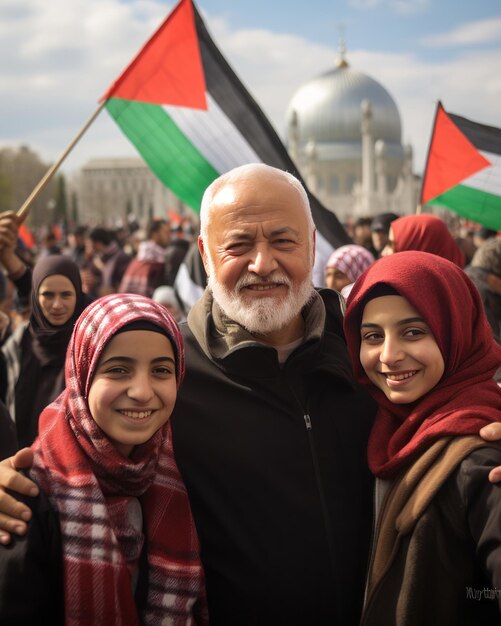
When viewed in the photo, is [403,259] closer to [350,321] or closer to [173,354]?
[350,321]

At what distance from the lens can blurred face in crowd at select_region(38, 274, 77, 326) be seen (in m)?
4.52

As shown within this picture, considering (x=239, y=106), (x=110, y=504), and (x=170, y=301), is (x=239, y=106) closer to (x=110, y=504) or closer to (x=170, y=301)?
(x=170, y=301)

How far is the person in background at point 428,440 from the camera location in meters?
2.04

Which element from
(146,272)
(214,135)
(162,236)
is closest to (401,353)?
(214,135)

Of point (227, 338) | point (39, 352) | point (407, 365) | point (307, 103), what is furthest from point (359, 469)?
point (307, 103)

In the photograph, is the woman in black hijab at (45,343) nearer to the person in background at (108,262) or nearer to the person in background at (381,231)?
the person in background at (381,231)

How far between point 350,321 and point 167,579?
969mm

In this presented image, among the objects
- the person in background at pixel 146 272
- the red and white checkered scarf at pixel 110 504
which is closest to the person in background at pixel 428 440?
the red and white checkered scarf at pixel 110 504

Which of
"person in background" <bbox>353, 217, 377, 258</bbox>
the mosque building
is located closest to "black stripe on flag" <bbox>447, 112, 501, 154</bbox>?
"person in background" <bbox>353, 217, 377, 258</bbox>

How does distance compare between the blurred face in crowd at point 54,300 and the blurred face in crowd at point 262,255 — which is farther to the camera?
the blurred face in crowd at point 54,300

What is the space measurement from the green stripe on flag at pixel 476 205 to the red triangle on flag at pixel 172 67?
2372 millimetres

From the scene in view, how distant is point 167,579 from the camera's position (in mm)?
2168

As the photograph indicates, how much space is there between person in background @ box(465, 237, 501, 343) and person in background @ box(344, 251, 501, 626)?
94.4 inches

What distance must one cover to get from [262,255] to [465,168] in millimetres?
4395
